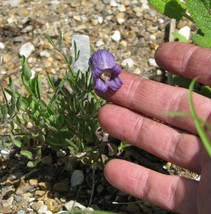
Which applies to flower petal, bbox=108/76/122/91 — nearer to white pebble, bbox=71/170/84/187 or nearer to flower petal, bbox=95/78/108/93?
flower petal, bbox=95/78/108/93

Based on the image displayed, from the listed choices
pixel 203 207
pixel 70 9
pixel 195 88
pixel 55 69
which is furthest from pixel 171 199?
pixel 70 9

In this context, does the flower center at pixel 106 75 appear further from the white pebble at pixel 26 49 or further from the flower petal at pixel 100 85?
the white pebble at pixel 26 49

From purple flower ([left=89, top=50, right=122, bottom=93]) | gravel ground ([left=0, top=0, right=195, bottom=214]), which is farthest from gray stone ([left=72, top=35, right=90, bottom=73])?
purple flower ([left=89, top=50, right=122, bottom=93])

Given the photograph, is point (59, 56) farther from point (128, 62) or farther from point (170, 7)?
point (170, 7)

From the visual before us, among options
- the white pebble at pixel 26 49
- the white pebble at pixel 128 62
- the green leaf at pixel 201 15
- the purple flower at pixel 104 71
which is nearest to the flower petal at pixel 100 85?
the purple flower at pixel 104 71

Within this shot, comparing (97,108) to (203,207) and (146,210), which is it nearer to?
(146,210)

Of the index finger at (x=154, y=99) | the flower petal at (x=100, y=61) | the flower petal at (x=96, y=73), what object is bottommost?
the index finger at (x=154, y=99)

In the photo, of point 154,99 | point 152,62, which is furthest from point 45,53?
point 154,99
